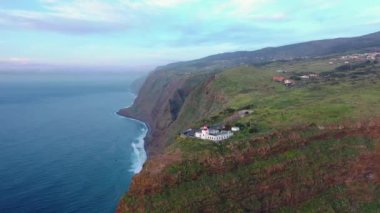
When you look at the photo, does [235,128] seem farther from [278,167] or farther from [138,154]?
[138,154]

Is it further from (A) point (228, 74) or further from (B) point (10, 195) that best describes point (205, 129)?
(A) point (228, 74)

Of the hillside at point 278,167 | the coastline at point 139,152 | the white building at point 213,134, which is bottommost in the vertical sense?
the coastline at point 139,152

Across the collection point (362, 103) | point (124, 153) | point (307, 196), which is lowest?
point (124, 153)

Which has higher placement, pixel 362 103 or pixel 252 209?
pixel 362 103

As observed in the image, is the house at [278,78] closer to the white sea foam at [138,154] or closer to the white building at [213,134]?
the white sea foam at [138,154]

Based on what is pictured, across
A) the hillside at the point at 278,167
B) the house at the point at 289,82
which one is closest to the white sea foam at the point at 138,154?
the hillside at the point at 278,167

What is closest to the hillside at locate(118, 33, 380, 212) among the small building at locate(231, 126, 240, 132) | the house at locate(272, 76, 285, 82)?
the small building at locate(231, 126, 240, 132)

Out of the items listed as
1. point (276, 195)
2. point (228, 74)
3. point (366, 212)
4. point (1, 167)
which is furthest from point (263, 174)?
point (228, 74)
